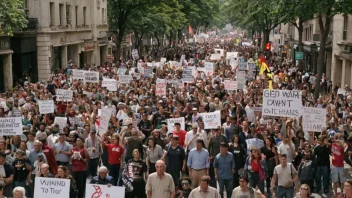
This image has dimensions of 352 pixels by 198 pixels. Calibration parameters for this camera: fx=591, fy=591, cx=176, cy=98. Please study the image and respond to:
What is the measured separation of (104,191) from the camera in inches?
377

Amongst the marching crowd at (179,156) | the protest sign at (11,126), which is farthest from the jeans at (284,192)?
the protest sign at (11,126)

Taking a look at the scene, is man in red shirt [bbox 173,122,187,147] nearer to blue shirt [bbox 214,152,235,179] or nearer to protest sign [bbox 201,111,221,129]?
protest sign [bbox 201,111,221,129]

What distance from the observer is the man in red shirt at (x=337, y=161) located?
13.0m

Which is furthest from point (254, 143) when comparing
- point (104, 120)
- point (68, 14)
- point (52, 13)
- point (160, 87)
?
point (68, 14)

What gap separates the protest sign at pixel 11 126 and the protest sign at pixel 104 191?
16.8 feet

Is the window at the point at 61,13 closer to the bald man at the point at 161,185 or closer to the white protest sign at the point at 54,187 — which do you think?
the white protest sign at the point at 54,187

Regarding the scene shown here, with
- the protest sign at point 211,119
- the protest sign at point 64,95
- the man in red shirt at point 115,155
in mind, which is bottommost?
the man in red shirt at point 115,155

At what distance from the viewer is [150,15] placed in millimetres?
56594

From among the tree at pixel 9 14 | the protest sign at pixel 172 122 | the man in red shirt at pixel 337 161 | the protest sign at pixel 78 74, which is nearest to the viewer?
the man in red shirt at pixel 337 161

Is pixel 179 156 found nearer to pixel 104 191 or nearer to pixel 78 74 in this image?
pixel 104 191

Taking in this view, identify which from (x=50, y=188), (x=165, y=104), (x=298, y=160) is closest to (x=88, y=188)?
(x=50, y=188)

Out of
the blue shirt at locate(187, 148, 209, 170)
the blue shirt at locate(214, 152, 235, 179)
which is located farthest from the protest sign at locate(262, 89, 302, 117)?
the blue shirt at locate(187, 148, 209, 170)

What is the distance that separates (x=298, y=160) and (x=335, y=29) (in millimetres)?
26465

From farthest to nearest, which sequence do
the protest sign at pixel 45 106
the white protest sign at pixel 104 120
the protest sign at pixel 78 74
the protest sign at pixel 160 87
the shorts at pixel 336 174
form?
the protest sign at pixel 78 74 < the protest sign at pixel 160 87 < the protest sign at pixel 45 106 < the white protest sign at pixel 104 120 < the shorts at pixel 336 174
